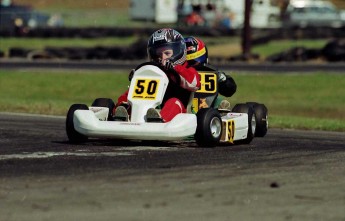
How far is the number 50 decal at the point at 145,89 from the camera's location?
35.7 ft

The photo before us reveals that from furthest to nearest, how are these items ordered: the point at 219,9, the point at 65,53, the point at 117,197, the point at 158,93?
the point at 219,9
the point at 65,53
the point at 158,93
the point at 117,197

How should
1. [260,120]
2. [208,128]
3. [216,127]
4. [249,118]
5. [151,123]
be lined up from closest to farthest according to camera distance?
[151,123] < [208,128] < [216,127] < [249,118] < [260,120]

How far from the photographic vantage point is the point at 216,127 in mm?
10852

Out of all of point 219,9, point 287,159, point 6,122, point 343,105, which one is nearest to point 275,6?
point 219,9

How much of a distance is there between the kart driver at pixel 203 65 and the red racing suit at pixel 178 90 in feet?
2.37

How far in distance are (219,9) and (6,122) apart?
129ft

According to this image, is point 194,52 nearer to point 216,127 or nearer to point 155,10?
point 216,127

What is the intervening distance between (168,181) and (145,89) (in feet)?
10.6

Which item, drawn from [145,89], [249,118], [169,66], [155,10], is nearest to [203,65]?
[249,118]

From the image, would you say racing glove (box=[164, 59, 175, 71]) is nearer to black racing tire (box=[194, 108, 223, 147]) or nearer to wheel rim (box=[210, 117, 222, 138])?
black racing tire (box=[194, 108, 223, 147])

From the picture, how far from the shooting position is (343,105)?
2230cm

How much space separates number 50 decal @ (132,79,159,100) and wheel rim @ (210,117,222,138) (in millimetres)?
660

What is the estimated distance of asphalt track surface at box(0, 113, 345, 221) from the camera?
257 inches

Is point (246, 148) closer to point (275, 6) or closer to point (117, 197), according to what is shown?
point (117, 197)
